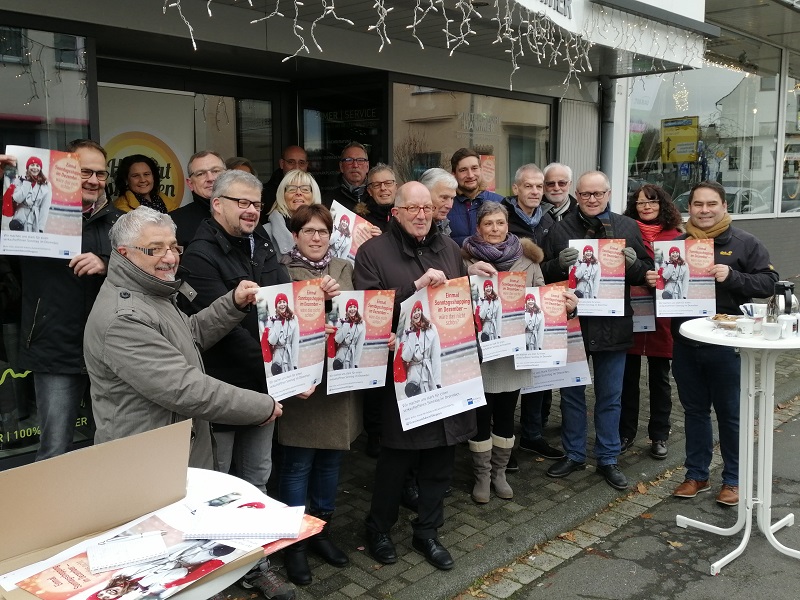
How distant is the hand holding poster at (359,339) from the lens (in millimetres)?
3506

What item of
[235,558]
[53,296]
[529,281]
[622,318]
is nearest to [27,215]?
[53,296]

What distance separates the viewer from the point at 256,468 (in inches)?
137

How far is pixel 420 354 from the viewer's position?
3631mm

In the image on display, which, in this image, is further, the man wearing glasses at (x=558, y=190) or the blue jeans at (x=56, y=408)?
the man wearing glasses at (x=558, y=190)

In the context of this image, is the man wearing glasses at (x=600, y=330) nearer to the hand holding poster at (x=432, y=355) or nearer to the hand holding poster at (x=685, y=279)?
the hand holding poster at (x=685, y=279)

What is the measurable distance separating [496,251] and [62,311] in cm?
236

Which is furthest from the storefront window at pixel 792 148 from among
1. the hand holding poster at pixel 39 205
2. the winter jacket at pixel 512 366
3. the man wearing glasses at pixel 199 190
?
the hand holding poster at pixel 39 205

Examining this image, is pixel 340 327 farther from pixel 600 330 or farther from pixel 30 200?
pixel 600 330

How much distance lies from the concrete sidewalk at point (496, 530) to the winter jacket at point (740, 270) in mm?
1192

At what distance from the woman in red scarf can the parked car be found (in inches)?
303

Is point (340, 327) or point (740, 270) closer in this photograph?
point (340, 327)

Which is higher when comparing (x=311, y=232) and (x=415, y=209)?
(x=415, y=209)

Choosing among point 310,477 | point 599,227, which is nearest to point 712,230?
point 599,227

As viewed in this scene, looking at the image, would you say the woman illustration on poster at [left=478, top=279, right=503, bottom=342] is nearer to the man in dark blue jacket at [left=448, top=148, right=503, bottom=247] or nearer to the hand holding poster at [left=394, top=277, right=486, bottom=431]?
the hand holding poster at [left=394, top=277, right=486, bottom=431]
